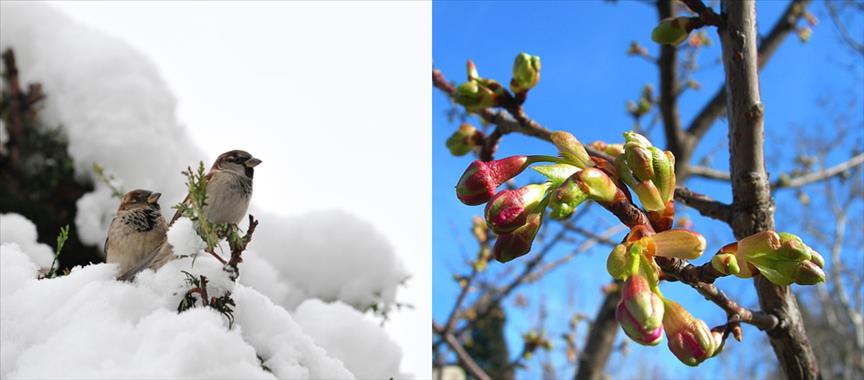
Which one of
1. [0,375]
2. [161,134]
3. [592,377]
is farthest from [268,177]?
[592,377]

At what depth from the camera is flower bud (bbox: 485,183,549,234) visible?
1.05ft

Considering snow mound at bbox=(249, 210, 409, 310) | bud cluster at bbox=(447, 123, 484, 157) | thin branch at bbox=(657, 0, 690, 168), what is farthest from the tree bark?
thin branch at bbox=(657, 0, 690, 168)

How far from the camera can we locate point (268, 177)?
2.92ft

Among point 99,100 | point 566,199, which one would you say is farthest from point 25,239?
point 566,199

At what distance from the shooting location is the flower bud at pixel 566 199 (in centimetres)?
31

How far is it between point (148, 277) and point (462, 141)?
384 millimetres

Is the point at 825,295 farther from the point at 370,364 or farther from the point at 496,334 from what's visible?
the point at 370,364

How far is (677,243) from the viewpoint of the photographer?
333mm

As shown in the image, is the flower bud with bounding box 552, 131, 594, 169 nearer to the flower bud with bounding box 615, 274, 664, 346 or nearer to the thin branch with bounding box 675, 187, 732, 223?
the flower bud with bounding box 615, 274, 664, 346

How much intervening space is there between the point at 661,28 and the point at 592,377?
1.06m

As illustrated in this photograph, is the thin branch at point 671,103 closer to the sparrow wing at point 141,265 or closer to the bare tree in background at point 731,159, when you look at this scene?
the bare tree in background at point 731,159

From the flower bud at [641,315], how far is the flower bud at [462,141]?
0.44 m

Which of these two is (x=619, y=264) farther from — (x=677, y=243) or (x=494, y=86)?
(x=494, y=86)

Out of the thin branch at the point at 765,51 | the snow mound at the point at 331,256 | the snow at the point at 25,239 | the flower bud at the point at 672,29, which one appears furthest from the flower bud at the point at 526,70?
the thin branch at the point at 765,51
